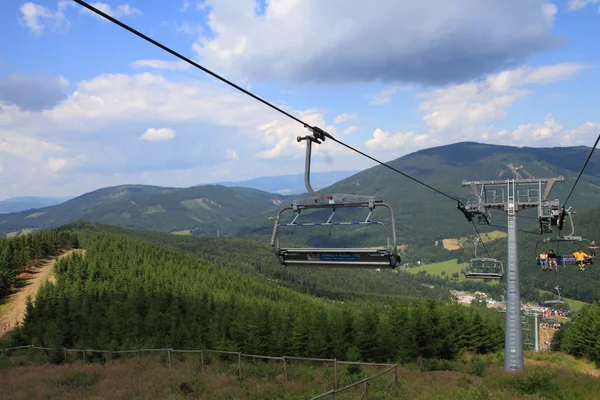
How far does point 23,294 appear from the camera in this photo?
9881 cm

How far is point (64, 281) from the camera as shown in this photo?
105 m

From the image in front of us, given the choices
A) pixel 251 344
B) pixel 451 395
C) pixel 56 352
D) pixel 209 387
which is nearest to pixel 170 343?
pixel 251 344

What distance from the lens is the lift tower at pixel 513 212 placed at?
79.6 ft

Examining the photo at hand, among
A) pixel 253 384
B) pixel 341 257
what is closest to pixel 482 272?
pixel 253 384

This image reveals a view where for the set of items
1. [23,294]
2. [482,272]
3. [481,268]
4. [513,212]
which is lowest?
[23,294]

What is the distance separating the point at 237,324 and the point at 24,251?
80652 millimetres

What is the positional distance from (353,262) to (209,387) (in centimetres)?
1003

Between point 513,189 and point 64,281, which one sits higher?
point 513,189

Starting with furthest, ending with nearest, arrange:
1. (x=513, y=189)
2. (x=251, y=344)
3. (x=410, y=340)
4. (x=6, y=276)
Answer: (x=6, y=276) < (x=251, y=344) < (x=410, y=340) < (x=513, y=189)

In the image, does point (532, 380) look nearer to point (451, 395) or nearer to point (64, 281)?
point (451, 395)

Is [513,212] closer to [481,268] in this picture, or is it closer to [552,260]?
[552,260]

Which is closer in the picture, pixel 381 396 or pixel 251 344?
pixel 381 396

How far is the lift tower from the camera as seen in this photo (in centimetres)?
2425

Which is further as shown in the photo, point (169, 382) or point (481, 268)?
point (481, 268)
